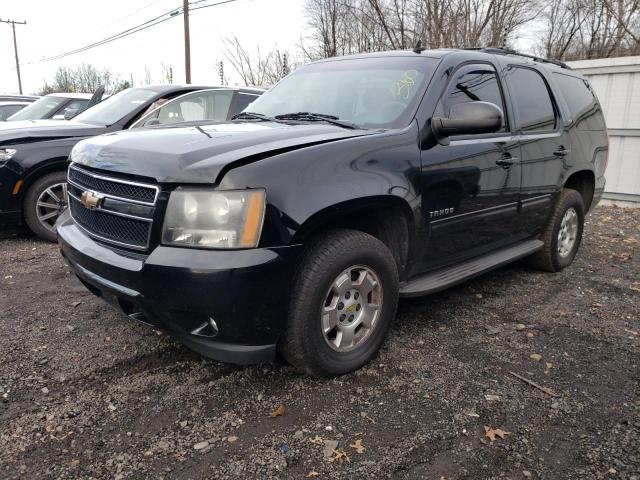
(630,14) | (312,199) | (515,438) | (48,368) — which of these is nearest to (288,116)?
(312,199)

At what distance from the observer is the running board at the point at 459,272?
327cm

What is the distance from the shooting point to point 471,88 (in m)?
3.69

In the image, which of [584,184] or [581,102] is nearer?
[581,102]

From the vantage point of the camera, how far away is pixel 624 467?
2.23m

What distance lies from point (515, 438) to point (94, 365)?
7.68 feet

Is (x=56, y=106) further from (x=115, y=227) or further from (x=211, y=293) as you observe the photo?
(x=211, y=293)

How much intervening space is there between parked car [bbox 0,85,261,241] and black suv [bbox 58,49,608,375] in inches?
98.5

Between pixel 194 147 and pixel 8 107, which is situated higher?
pixel 8 107

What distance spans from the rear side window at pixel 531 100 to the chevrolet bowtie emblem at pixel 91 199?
124 inches

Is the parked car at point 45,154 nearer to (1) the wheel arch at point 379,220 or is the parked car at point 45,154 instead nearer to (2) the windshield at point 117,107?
(2) the windshield at point 117,107

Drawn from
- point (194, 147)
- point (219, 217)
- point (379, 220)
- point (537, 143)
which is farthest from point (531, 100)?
point (219, 217)

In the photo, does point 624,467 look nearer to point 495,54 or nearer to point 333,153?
point 333,153

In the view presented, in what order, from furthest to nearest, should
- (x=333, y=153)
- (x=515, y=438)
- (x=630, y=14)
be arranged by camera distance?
1. (x=630, y=14)
2. (x=333, y=153)
3. (x=515, y=438)

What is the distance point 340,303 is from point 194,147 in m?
1.13
